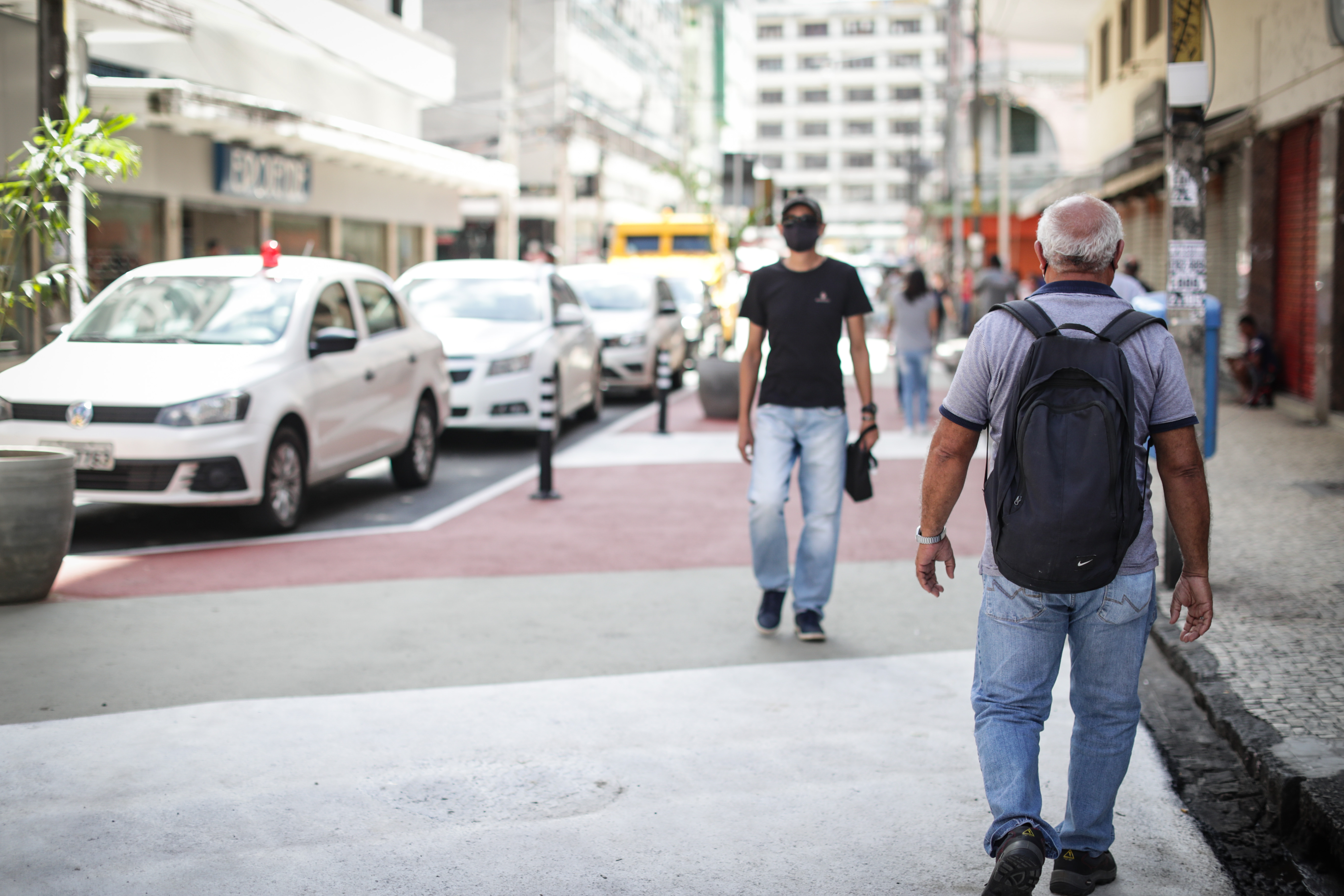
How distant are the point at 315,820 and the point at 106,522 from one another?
19.1 ft

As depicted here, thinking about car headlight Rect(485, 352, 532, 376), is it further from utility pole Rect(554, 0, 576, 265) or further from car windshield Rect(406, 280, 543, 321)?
utility pole Rect(554, 0, 576, 265)

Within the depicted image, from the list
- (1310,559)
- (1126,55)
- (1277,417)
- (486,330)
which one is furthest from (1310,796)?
(1126,55)

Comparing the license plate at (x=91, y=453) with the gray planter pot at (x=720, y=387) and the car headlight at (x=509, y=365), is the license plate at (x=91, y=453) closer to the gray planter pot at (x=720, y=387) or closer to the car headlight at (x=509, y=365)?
the car headlight at (x=509, y=365)

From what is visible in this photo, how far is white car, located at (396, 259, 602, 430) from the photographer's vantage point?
13.1 m

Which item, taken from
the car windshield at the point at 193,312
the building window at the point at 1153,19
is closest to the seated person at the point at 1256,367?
the building window at the point at 1153,19

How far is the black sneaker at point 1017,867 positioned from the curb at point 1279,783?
3.77 ft

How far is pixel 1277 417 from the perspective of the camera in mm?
15656

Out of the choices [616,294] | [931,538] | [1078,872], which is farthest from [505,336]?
[1078,872]

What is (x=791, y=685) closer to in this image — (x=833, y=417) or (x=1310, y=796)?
(x=833, y=417)

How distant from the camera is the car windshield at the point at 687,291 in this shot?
84.6 feet

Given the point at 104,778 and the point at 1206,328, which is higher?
the point at 1206,328

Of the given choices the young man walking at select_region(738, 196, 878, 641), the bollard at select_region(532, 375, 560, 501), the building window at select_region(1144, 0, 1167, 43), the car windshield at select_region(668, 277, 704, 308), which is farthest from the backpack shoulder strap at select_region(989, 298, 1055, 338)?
the car windshield at select_region(668, 277, 704, 308)

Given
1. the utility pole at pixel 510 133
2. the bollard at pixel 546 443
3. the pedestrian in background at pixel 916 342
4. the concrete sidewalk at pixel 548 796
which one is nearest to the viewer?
the concrete sidewalk at pixel 548 796

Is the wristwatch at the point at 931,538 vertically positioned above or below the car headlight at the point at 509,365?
below
